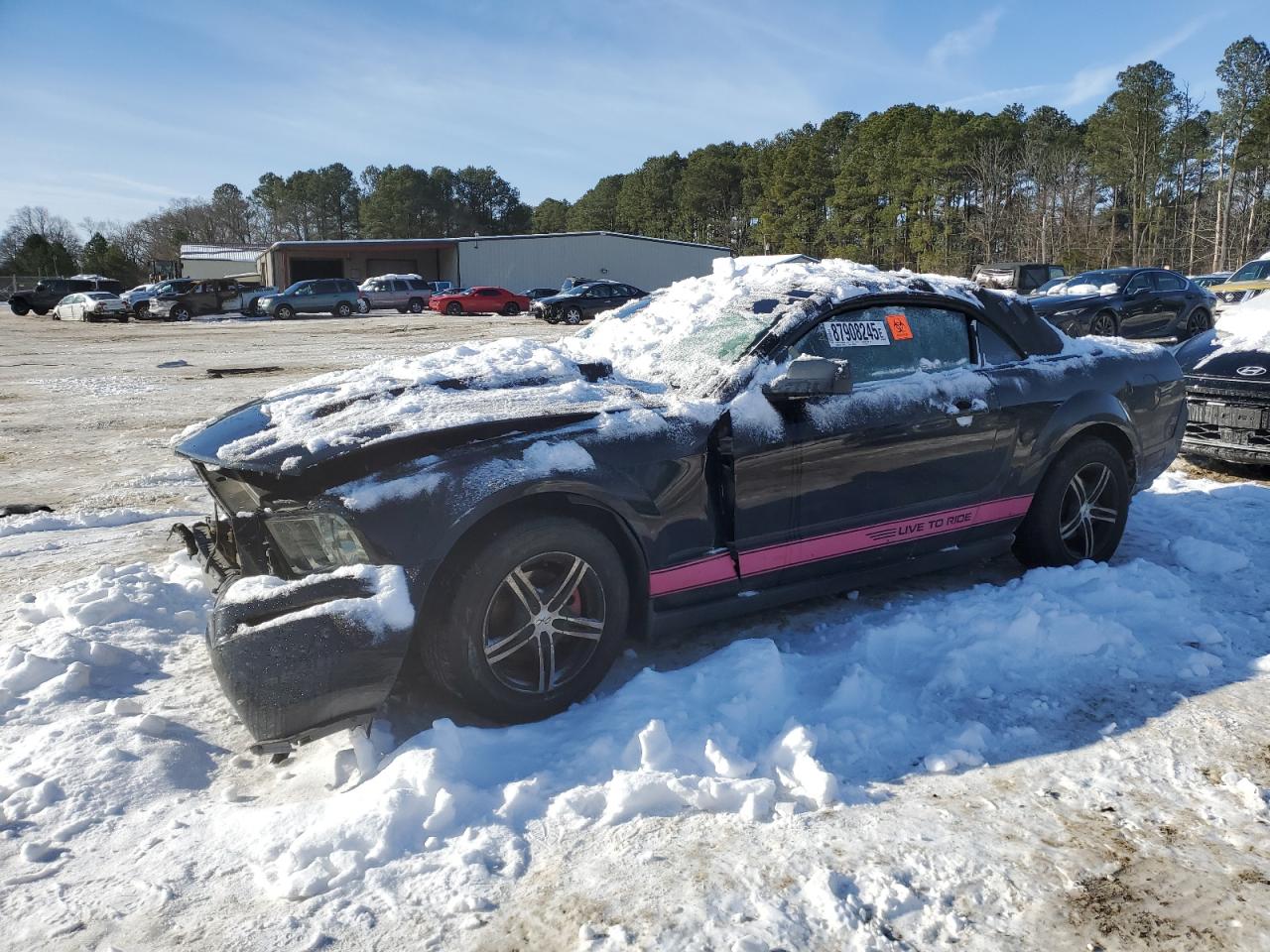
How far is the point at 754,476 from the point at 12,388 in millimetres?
14383

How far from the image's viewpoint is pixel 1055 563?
15.2ft

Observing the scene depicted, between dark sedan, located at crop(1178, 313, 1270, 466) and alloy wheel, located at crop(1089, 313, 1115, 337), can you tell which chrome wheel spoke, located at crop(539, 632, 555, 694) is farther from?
alloy wheel, located at crop(1089, 313, 1115, 337)

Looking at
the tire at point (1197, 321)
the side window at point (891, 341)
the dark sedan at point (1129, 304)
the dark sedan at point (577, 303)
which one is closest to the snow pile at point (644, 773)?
the side window at point (891, 341)

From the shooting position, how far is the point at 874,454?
13.0 feet

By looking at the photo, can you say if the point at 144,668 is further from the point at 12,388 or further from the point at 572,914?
the point at 12,388

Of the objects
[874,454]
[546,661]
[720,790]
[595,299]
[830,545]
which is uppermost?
[595,299]

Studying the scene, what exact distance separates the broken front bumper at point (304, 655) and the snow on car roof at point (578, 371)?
476mm

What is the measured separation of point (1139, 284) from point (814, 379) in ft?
54.5

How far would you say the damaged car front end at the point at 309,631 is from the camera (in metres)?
2.78

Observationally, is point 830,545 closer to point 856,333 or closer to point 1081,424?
point 856,333

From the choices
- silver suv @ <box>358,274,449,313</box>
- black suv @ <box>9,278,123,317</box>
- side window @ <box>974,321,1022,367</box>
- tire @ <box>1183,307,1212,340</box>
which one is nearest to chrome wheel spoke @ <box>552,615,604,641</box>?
side window @ <box>974,321,1022,367</box>

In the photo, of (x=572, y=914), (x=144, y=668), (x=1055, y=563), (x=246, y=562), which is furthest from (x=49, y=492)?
(x=1055, y=563)

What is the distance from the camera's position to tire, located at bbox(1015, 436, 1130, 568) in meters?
4.61

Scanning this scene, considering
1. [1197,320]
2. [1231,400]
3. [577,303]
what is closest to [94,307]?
[577,303]
